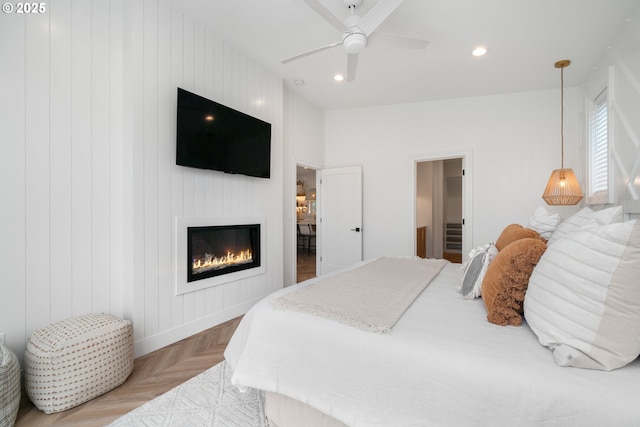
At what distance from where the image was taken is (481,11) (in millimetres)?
2494

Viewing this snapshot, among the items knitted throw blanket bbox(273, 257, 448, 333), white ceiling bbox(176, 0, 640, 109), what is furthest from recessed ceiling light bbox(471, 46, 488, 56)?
knitted throw blanket bbox(273, 257, 448, 333)

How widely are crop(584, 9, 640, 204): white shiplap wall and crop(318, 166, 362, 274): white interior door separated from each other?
2.92 m

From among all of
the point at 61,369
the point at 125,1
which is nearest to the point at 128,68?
the point at 125,1

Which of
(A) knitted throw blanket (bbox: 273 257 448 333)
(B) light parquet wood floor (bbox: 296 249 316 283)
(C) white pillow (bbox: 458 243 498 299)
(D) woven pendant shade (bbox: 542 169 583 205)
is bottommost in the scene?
(B) light parquet wood floor (bbox: 296 249 316 283)

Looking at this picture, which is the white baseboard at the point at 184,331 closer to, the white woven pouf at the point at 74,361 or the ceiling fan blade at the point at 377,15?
the white woven pouf at the point at 74,361

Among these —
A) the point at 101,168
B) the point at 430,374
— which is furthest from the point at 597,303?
the point at 101,168

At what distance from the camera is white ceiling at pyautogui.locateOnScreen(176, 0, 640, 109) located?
2467 millimetres

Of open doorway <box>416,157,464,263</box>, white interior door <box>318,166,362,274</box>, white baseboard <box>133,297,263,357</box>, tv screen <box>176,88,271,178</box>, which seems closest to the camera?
white baseboard <box>133,297,263,357</box>

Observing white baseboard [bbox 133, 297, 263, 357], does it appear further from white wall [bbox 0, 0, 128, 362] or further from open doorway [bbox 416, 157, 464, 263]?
open doorway [bbox 416, 157, 464, 263]

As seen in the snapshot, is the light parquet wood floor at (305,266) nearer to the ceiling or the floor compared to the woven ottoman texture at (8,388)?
nearer to the floor

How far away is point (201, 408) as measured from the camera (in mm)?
1693

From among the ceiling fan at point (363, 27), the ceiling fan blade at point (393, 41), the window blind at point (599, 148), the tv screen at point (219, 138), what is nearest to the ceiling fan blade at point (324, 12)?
the ceiling fan at point (363, 27)

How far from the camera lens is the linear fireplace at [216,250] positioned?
8.62ft

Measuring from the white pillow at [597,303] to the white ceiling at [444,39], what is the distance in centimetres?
225
